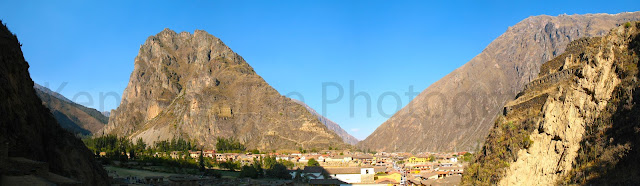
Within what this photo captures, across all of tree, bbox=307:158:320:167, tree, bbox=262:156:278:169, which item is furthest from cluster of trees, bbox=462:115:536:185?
tree, bbox=307:158:320:167

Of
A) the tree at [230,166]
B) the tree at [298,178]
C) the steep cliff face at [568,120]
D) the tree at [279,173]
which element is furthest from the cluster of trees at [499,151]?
the tree at [230,166]

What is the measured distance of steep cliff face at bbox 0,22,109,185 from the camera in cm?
2666

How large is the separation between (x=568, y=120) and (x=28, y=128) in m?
35.1

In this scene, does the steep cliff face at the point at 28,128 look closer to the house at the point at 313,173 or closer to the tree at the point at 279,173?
the house at the point at 313,173

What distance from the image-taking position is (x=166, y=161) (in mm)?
108938

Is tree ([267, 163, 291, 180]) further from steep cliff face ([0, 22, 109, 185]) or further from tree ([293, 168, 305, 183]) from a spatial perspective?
steep cliff face ([0, 22, 109, 185])

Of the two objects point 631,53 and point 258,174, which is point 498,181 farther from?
point 258,174

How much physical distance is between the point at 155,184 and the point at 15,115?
3959 centimetres

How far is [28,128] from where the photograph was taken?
2903 cm

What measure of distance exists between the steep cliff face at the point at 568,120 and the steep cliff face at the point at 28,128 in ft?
104

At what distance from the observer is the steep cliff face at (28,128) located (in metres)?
26.7

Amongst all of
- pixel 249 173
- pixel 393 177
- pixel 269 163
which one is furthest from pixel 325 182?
pixel 269 163

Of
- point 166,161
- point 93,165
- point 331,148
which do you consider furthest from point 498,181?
point 331,148

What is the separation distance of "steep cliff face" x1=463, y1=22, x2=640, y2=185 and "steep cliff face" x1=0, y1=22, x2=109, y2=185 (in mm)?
31843
